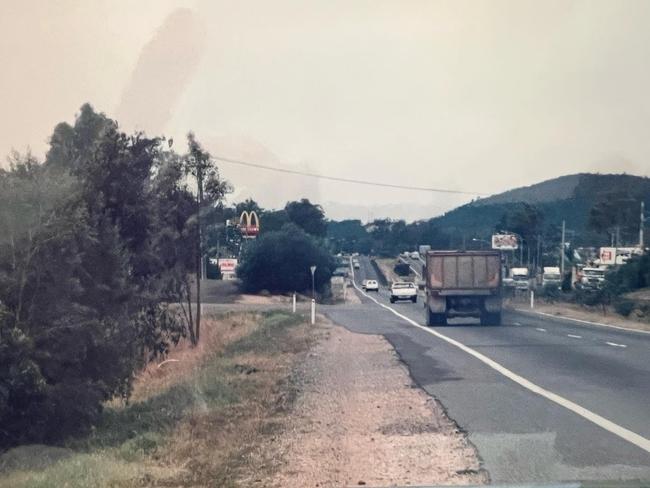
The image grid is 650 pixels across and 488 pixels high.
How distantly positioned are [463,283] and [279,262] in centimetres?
4987

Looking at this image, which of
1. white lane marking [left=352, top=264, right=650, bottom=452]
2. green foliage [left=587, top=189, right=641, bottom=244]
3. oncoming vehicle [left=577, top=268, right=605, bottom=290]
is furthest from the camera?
green foliage [left=587, top=189, right=641, bottom=244]

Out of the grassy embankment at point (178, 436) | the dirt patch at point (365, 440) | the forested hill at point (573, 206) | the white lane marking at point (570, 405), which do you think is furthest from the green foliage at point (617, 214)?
the dirt patch at point (365, 440)

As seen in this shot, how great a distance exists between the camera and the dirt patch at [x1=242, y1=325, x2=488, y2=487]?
34.4 ft

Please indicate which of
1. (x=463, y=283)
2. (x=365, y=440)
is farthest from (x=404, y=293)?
(x=365, y=440)

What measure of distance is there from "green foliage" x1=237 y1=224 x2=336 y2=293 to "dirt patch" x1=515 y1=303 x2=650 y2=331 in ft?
87.0

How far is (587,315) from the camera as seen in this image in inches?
2116

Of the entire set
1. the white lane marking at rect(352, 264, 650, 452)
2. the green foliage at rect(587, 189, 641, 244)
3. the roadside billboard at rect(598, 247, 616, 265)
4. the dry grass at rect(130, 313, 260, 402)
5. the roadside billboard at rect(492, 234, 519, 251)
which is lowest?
the dry grass at rect(130, 313, 260, 402)

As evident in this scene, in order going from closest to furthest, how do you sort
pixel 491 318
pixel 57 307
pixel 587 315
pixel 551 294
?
pixel 57 307
pixel 491 318
pixel 587 315
pixel 551 294

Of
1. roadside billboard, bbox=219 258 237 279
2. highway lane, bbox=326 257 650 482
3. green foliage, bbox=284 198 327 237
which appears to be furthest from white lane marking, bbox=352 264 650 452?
green foliage, bbox=284 198 327 237

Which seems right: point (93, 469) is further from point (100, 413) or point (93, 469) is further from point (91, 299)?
point (91, 299)

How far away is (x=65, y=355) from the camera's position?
17656 millimetres

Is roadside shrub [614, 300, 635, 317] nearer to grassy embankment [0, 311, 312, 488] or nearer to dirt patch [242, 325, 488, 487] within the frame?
grassy embankment [0, 311, 312, 488]

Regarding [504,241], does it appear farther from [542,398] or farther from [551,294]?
[542,398]

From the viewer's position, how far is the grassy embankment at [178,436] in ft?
36.8
